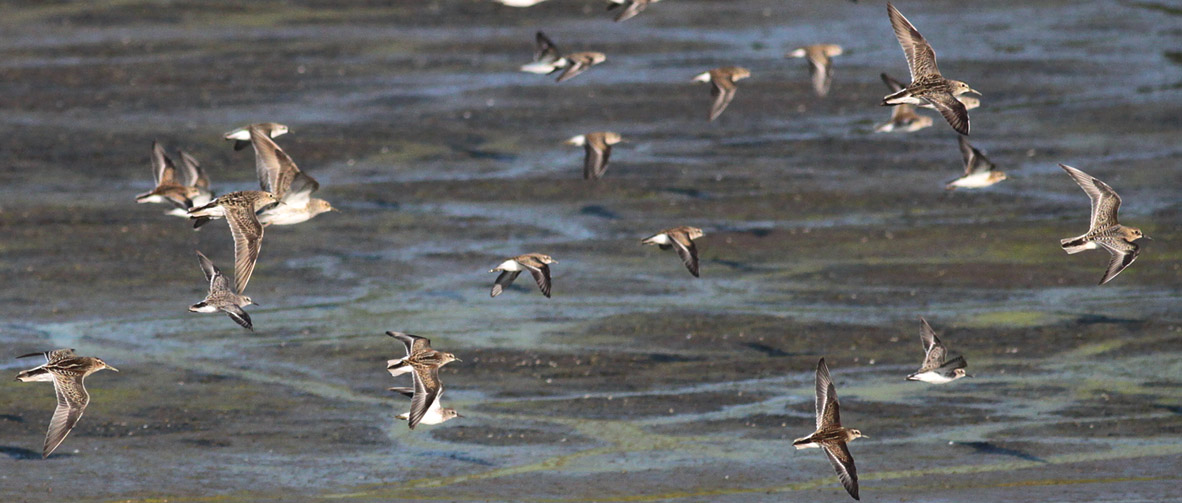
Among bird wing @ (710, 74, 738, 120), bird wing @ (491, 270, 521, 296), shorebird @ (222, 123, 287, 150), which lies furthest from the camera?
bird wing @ (710, 74, 738, 120)

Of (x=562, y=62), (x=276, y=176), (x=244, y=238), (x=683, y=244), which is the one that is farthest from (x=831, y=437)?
(x=562, y=62)

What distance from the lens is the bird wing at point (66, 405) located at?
1275cm

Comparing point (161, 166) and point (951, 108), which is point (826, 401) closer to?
point (951, 108)

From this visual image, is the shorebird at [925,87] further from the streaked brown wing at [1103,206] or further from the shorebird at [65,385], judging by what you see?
the shorebird at [65,385]

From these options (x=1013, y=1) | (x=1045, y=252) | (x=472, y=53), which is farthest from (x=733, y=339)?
(x=1013, y=1)

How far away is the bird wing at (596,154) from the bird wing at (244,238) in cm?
709

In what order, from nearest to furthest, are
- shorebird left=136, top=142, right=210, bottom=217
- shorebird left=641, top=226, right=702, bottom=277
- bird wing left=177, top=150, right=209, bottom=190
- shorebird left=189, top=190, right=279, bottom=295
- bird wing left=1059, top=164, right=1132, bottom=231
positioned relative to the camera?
shorebird left=189, top=190, right=279, bottom=295 < bird wing left=1059, top=164, right=1132, bottom=231 < shorebird left=641, top=226, right=702, bottom=277 < shorebird left=136, top=142, right=210, bottom=217 < bird wing left=177, top=150, right=209, bottom=190

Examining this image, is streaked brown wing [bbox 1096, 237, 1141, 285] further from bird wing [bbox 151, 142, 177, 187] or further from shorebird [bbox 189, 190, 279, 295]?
bird wing [bbox 151, 142, 177, 187]

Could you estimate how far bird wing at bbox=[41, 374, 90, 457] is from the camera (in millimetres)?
12750

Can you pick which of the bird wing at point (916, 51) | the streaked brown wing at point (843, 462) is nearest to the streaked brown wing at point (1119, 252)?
the bird wing at point (916, 51)

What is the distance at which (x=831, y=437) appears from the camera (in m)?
12.2

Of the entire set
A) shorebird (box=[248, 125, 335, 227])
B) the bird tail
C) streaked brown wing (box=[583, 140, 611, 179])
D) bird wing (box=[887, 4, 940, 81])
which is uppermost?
bird wing (box=[887, 4, 940, 81])

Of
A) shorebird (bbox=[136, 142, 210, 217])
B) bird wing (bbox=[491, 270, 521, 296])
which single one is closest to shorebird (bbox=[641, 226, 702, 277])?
bird wing (bbox=[491, 270, 521, 296])

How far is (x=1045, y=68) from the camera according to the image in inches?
1268
